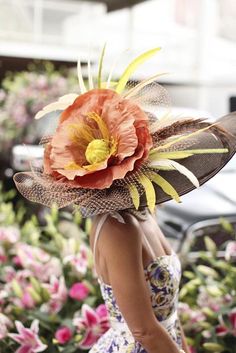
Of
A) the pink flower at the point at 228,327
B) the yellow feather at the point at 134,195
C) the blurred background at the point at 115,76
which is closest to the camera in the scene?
the yellow feather at the point at 134,195

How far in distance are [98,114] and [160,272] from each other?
1.31ft

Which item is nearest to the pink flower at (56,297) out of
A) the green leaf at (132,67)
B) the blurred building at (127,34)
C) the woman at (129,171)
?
the woman at (129,171)

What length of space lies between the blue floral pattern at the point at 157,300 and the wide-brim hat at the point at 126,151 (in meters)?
0.18

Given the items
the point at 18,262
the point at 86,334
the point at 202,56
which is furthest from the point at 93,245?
the point at 202,56

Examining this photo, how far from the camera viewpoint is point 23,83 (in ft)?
18.6

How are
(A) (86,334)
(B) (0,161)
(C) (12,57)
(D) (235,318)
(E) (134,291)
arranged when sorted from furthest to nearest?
(C) (12,57) < (B) (0,161) < (D) (235,318) < (A) (86,334) < (E) (134,291)

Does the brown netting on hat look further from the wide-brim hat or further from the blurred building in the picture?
the blurred building

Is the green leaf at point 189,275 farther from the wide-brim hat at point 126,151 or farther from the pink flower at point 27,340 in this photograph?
the wide-brim hat at point 126,151

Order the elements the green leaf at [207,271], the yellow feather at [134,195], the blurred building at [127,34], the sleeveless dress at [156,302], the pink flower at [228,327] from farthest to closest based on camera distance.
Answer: the blurred building at [127,34] → the green leaf at [207,271] → the pink flower at [228,327] → the sleeveless dress at [156,302] → the yellow feather at [134,195]

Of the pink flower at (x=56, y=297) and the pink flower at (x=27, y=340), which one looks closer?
the pink flower at (x=27, y=340)

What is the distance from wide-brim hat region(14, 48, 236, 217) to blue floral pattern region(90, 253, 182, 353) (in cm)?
18

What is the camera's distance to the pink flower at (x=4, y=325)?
1989 mm

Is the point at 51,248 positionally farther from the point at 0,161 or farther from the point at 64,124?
the point at 0,161

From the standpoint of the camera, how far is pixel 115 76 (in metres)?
2.35
